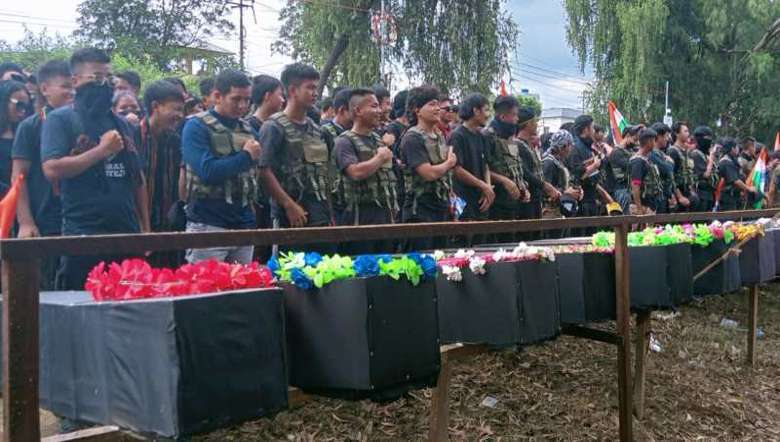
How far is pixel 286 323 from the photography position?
109 inches

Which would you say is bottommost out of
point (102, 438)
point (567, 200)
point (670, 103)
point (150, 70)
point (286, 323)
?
point (102, 438)

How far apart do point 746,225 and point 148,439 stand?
19.0 feet

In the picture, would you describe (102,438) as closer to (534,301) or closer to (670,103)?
(534,301)

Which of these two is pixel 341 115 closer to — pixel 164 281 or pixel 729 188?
pixel 164 281

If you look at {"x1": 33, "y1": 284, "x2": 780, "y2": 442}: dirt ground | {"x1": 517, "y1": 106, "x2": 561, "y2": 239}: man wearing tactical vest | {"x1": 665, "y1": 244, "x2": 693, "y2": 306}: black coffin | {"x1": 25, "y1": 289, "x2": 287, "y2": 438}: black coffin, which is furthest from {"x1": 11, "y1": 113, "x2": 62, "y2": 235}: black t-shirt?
{"x1": 665, "y1": 244, "x2": 693, "y2": 306}: black coffin

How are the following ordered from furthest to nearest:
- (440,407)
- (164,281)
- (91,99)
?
(91,99) < (440,407) < (164,281)

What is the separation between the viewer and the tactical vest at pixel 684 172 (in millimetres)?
9922

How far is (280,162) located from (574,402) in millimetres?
2889

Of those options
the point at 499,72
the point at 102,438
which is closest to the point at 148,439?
the point at 102,438

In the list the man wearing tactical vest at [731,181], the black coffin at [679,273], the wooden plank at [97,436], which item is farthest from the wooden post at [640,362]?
the man wearing tactical vest at [731,181]

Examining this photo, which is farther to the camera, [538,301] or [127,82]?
[127,82]

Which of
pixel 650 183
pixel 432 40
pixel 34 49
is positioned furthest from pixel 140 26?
pixel 650 183

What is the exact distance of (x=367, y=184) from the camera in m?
4.85

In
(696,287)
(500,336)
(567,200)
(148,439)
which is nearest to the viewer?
(148,439)
